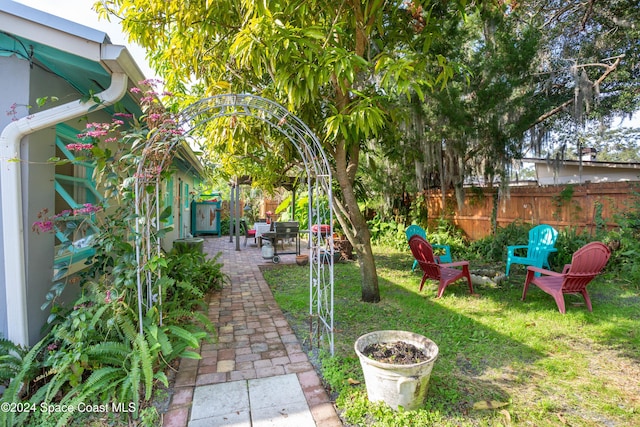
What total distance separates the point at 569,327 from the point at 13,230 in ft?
17.5

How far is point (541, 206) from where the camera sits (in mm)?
7172

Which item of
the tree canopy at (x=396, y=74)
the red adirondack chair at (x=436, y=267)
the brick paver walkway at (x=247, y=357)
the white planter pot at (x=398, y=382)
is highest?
the tree canopy at (x=396, y=74)

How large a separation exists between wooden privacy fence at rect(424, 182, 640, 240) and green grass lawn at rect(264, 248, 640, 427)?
1.29m

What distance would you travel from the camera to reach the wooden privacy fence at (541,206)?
6.08 metres

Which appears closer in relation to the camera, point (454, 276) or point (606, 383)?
point (606, 383)

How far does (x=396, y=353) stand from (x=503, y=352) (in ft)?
4.67

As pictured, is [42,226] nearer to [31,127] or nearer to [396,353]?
[31,127]

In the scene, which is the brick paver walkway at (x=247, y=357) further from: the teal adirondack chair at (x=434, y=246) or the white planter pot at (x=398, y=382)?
the teal adirondack chair at (x=434, y=246)

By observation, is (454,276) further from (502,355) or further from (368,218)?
(368,218)

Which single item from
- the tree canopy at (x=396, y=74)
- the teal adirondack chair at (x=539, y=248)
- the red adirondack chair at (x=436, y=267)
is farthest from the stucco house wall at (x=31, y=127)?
the teal adirondack chair at (x=539, y=248)

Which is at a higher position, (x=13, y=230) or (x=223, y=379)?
(x=13, y=230)

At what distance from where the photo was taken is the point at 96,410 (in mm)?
2289

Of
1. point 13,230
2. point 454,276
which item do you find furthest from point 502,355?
point 13,230

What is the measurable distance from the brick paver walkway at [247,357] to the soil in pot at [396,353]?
468 millimetres
